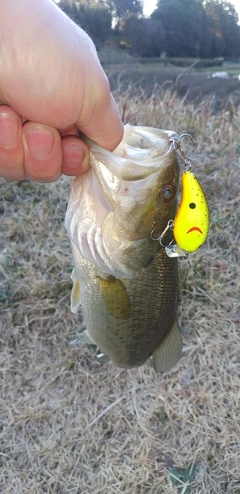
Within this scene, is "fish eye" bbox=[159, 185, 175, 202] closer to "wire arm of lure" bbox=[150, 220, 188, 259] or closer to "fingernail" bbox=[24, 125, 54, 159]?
"wire arm of lure" bbox=[150, 220, 188, 259]

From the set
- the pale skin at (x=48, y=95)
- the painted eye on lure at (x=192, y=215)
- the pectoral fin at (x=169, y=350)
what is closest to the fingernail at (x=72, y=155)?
the pale skin at (x=48, y=95)

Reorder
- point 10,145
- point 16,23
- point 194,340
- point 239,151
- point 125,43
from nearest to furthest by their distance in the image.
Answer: point 16,23
point 10,145
point 194,340
point 239,151
point 125,43

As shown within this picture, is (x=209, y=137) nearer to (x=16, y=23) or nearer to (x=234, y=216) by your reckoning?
(x=234, y=216)

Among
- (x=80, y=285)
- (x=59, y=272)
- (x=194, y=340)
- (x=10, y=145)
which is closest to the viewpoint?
(x=10, y=145)

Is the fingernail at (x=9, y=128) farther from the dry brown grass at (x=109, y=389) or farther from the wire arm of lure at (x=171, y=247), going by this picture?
the dry brown grass at (x=109, y=389)

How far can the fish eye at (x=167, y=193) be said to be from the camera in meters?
1.09

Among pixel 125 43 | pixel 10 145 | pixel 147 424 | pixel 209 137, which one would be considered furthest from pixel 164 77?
pixel 10 145

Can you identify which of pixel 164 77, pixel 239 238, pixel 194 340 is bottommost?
pixel 194 340

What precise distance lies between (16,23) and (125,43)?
3221 mm

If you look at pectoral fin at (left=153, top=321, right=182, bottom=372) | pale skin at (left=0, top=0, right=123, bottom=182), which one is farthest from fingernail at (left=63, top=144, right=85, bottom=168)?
pectoral fin at (left=153, top=321, right=182, bottom=372)

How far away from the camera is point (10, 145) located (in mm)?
979

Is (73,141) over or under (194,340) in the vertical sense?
over

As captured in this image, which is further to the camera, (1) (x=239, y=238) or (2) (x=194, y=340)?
(1) (x=239, y=238)

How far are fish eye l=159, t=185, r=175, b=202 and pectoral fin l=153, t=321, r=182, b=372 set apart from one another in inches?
20.9
